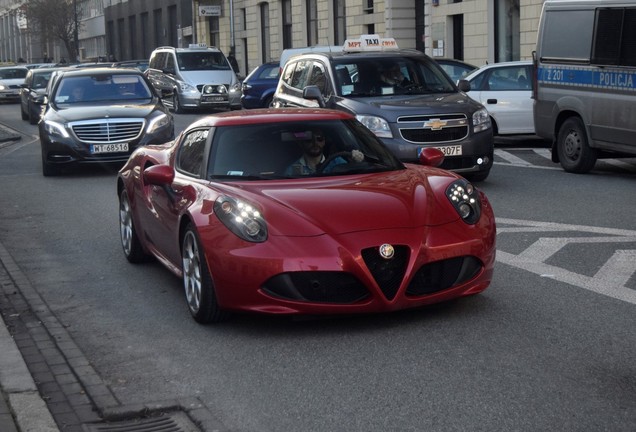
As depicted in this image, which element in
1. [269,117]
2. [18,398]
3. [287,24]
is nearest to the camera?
[18,398]

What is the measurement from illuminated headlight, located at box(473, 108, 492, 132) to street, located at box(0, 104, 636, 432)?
3619mm

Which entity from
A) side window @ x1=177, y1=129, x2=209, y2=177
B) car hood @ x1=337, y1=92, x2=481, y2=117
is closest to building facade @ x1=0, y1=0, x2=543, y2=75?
car hood @ x1=337, y1=92, x2=481, y2=117

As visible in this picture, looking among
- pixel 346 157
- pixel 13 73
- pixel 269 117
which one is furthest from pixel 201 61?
pixel 346 157

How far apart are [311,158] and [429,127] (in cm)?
615

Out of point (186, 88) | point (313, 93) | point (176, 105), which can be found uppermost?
point (313, 93)

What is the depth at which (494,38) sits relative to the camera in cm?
3334

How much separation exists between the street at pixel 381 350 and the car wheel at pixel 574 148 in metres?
4.95

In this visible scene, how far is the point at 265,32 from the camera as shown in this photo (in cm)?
5569

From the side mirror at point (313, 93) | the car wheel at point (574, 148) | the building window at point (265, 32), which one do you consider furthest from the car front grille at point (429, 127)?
the building window at point (265, 32)

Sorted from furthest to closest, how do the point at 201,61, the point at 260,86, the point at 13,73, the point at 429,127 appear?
the point at 13,73 → the point at 201,61 → the point at 260,86 → the point at 429,127

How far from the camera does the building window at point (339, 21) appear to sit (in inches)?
1786

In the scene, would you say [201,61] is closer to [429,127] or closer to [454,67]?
[454,67]

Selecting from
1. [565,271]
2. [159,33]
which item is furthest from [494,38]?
[159,33]

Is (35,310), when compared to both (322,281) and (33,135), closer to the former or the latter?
(322,281)
